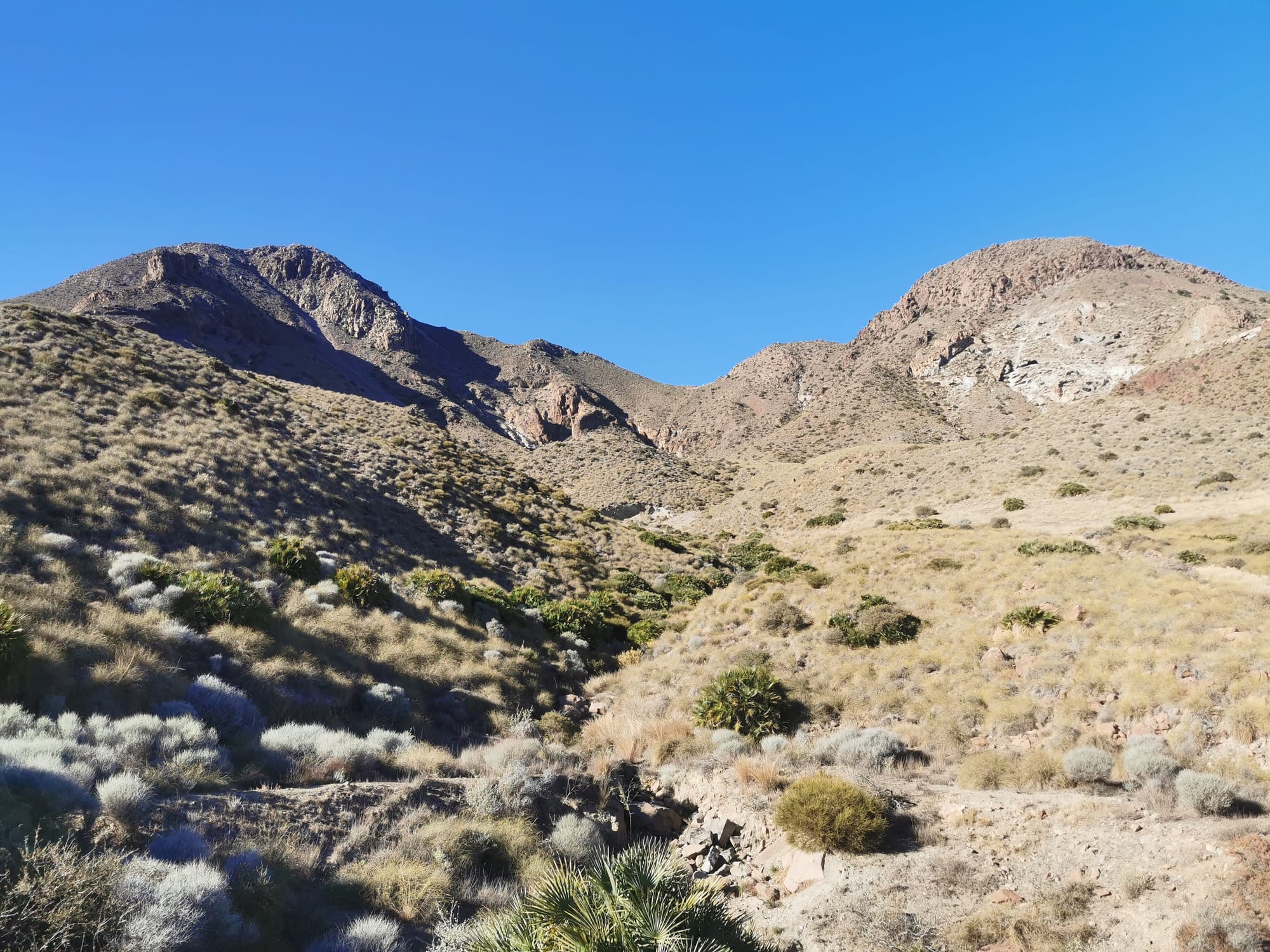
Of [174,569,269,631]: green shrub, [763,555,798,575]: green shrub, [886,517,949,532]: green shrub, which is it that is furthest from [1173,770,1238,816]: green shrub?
[886,517,949,532]: green shrub

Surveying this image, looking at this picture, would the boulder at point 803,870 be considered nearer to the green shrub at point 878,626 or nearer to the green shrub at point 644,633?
the green shrub at point 878,626

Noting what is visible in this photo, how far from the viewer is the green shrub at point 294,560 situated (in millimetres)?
16266

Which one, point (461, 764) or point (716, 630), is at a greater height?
point (716, 630)

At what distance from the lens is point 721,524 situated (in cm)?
5088

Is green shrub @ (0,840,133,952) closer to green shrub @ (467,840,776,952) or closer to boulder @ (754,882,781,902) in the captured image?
green shrub @ (467,840,776,952)

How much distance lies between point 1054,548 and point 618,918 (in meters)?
20.3

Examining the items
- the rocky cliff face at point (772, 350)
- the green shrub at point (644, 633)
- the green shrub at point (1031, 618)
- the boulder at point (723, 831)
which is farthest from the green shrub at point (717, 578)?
the rocky cliff face at point (772, 350)

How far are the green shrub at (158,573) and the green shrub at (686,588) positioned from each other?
1771cm

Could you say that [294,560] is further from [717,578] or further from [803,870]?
[717,578]

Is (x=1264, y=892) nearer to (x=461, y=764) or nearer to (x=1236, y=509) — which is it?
(x=461, y=764)

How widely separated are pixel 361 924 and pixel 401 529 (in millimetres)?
20203

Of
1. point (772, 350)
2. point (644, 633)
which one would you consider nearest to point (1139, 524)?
point (644, 633)

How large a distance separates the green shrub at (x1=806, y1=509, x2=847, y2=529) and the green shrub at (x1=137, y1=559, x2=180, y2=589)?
125 ft

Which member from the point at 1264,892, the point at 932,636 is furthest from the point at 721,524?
the point at 1264,892
